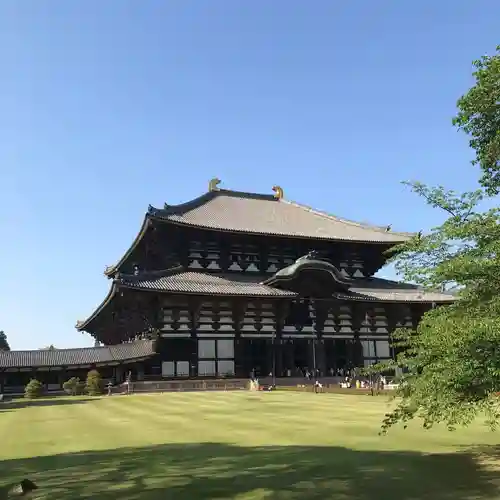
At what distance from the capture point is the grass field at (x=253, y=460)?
7.22 metres

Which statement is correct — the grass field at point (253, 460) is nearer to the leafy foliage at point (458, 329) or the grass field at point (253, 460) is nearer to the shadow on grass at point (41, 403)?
the leafy foliage at point (458, 329)

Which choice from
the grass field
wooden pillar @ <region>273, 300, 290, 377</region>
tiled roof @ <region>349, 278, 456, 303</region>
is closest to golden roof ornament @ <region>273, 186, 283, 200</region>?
tiled roof @ <region>349, 278, 456, 303</region>

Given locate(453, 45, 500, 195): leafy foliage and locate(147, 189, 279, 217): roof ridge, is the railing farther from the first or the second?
locate(453, 45, 500, 195): leafy foliage

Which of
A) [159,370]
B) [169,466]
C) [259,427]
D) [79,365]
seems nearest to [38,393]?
[79,365]

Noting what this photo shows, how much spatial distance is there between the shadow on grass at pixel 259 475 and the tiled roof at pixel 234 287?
2648cm

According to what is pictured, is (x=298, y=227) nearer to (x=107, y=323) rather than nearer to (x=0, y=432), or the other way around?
(x=107, y=323)

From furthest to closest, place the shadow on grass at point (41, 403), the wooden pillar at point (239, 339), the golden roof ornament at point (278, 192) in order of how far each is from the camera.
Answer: the golden roof ornament at point (278, 192) → the wooden pillar at point (239, 339) → the shadow on grass at point (41, 403)

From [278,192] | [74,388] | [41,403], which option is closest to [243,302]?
[74,388]

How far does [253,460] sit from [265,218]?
40206 mm

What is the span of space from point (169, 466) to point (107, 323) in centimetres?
4972

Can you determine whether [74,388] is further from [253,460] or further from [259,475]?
[259,475]

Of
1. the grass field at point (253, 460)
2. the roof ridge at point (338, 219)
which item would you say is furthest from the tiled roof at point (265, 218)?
the grass field at point (253, 460)

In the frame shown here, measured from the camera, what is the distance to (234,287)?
39.8 m

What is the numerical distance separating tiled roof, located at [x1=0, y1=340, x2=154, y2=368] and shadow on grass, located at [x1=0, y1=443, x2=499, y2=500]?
28346 millimetres
